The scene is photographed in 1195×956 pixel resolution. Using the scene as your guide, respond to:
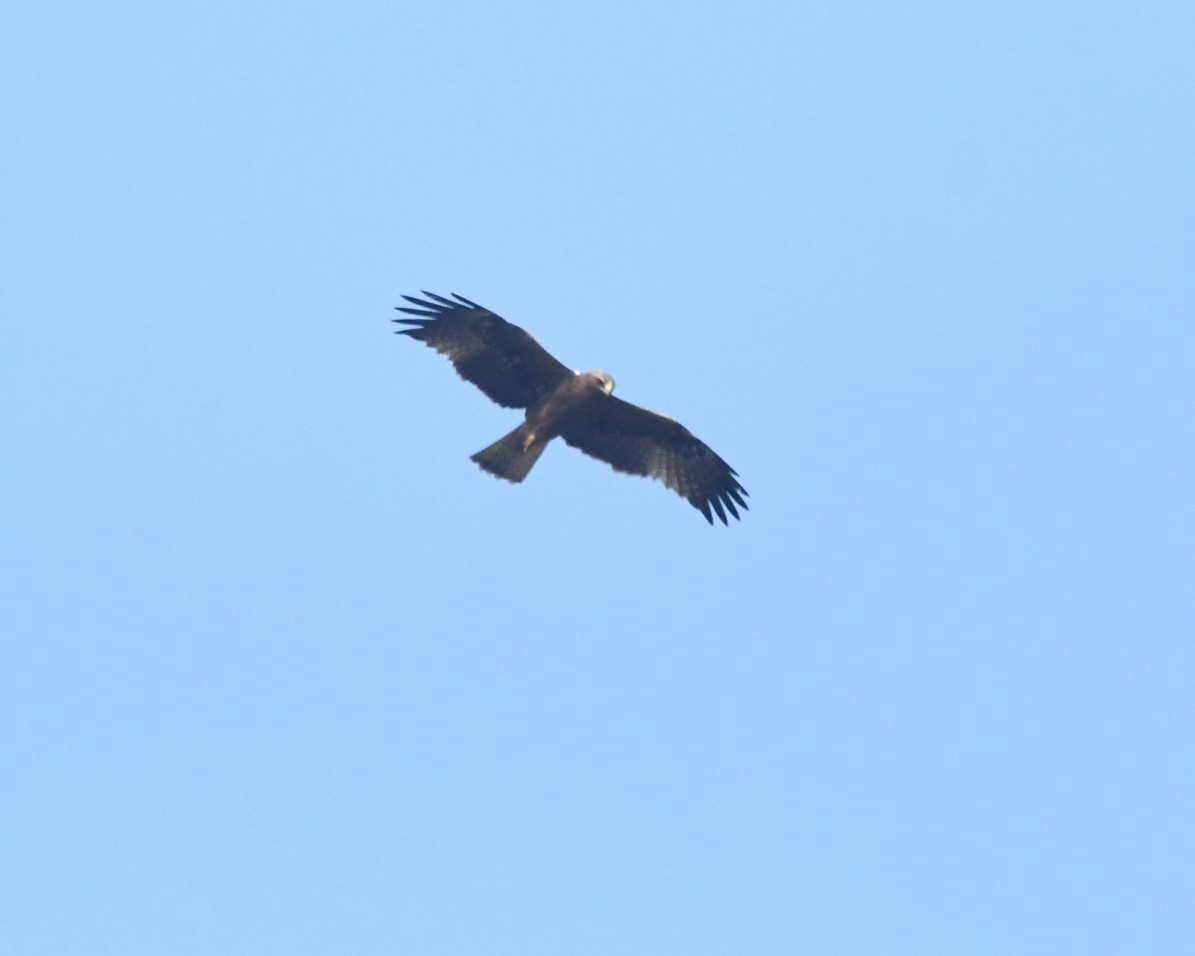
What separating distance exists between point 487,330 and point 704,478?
2.41 metres

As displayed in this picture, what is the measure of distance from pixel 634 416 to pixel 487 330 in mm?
1490

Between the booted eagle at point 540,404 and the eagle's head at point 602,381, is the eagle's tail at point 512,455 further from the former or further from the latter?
the eagle's head at point 602,381

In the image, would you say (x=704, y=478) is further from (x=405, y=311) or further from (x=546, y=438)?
(x=405, y=311)

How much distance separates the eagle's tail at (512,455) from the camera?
13180mm

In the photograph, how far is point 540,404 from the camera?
13.3 meters

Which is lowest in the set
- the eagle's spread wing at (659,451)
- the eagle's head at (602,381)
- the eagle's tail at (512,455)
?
the eagle's tail at (512,455)

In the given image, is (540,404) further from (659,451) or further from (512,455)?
(659,451)

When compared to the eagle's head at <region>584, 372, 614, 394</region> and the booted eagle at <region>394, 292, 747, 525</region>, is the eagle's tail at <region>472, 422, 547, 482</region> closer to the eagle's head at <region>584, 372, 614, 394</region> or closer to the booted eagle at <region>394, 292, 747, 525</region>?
the booted eagle at <region>394, 292, 747, 525</region>

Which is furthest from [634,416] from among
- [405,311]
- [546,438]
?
[405,311]

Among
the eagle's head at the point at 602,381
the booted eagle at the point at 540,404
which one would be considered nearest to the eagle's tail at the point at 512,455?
the booted eagle at the point at 540,404

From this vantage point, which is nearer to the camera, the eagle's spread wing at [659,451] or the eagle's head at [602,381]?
the eagle's head at [602,381]

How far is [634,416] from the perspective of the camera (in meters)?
13.5

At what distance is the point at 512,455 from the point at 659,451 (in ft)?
4.76

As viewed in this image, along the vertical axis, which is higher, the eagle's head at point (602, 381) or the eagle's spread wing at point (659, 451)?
the eagle's spread wing at point (659, 451)
